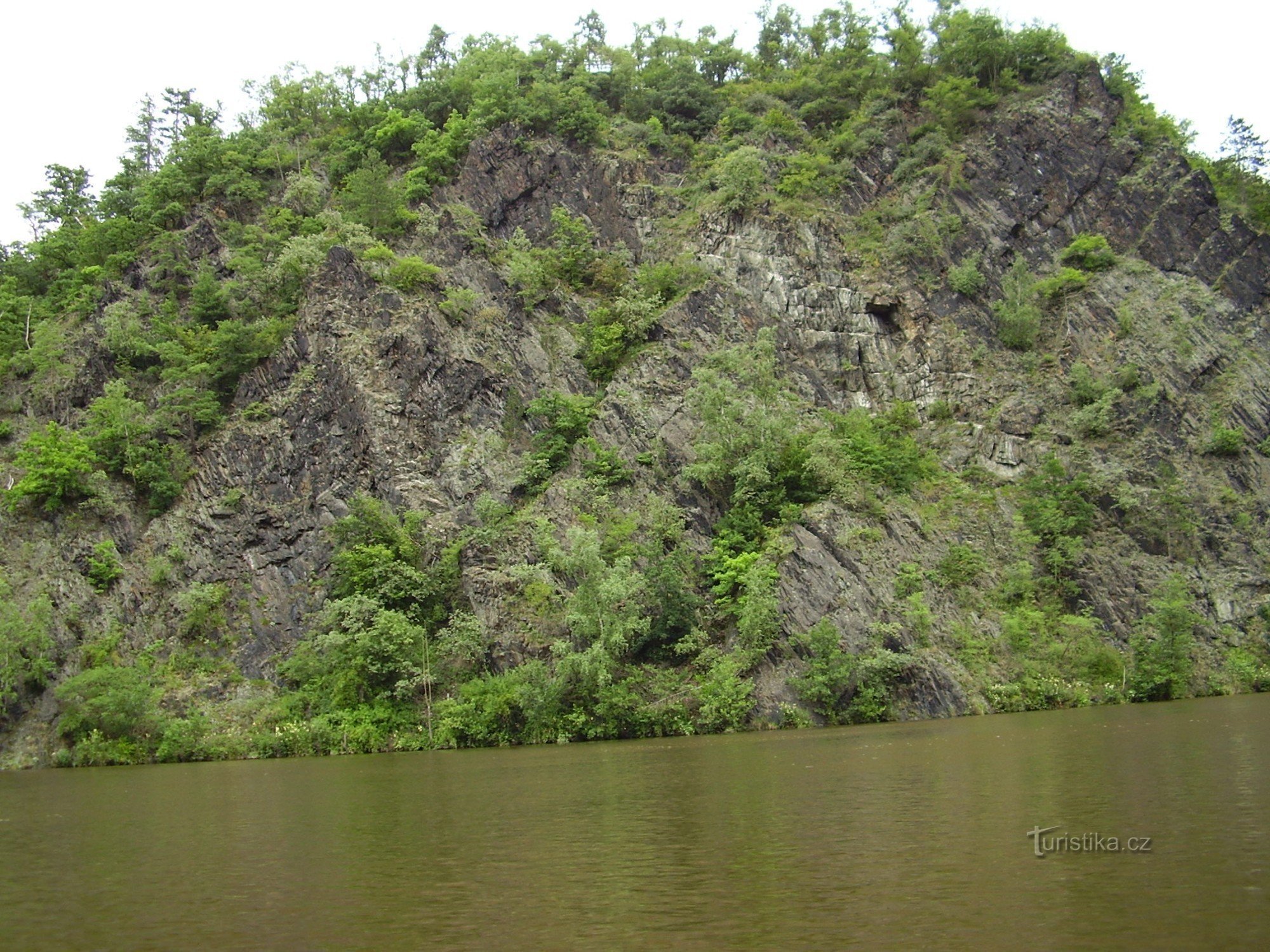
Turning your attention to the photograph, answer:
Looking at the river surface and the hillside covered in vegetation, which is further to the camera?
the hillside covered in vegetation

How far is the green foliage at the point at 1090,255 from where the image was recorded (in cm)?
6588

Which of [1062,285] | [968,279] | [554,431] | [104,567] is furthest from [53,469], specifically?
[1062,285]

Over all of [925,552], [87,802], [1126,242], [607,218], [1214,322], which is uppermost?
[607,218]

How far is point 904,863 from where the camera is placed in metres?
13.0

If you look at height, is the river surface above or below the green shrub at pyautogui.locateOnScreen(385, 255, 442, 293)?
below

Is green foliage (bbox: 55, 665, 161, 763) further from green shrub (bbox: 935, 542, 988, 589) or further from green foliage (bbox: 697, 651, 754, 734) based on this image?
green shrub (bbox: 935, 542, 988, 589)

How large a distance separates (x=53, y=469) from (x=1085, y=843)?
57.3m

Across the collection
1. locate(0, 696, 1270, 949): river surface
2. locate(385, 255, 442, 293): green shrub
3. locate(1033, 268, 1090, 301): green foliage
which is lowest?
locate(0, 696, 1270, 949): river surface

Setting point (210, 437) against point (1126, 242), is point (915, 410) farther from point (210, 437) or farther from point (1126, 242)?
point (210, 437)

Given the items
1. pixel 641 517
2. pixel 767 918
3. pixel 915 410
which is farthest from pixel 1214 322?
pixel 767 918

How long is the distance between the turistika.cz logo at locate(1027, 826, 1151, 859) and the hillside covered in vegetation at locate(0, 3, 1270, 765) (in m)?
30.1

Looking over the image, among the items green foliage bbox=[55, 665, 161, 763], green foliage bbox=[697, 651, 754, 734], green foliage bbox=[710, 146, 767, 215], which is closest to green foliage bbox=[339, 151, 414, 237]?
green foliage bbox=[710, 146, 767, 215]

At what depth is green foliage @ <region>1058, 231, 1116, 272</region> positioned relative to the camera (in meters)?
65.9

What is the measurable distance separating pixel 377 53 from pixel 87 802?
245 ft
